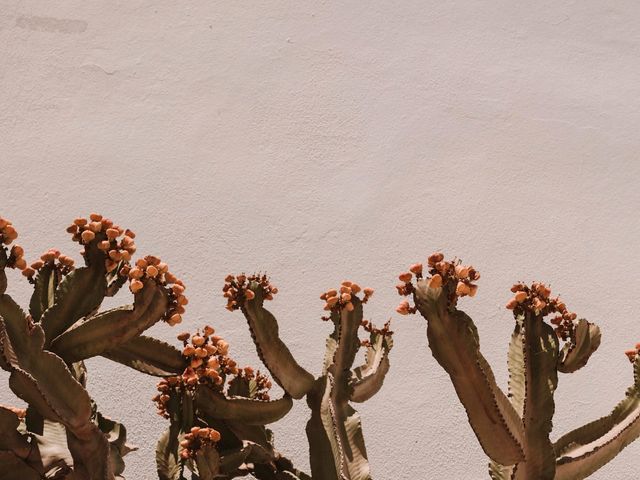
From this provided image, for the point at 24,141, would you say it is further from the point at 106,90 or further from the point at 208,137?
the point at 208,137

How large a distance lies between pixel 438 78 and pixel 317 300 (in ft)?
6.63

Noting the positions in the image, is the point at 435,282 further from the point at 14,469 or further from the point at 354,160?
the point at 354,160

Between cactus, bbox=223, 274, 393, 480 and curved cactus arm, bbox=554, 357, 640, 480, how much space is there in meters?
0.72

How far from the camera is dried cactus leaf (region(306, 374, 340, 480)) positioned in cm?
440

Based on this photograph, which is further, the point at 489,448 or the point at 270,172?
the point at 270,172

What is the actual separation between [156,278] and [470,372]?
1.11m

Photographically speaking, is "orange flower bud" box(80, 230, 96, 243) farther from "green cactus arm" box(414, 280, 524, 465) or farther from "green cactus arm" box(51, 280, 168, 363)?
"green cactus arm" box(414, 280, 524, 465)

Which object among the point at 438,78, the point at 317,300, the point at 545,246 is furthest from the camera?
the point at 438,78

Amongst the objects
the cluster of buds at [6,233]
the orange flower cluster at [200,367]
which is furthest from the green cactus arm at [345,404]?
the cluster of buds at [6,233]

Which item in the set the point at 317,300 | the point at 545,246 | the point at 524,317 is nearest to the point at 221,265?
the point at 317,300

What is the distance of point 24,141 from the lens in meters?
7.73

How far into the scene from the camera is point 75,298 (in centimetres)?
402

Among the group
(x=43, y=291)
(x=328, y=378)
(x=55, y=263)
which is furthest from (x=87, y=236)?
(x=328, y=378)

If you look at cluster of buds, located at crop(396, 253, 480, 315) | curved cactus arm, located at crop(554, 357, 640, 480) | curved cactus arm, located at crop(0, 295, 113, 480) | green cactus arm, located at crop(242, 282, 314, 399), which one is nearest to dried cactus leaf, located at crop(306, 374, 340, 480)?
green cactus arm, located at crop(242, 282, 314, 399)
